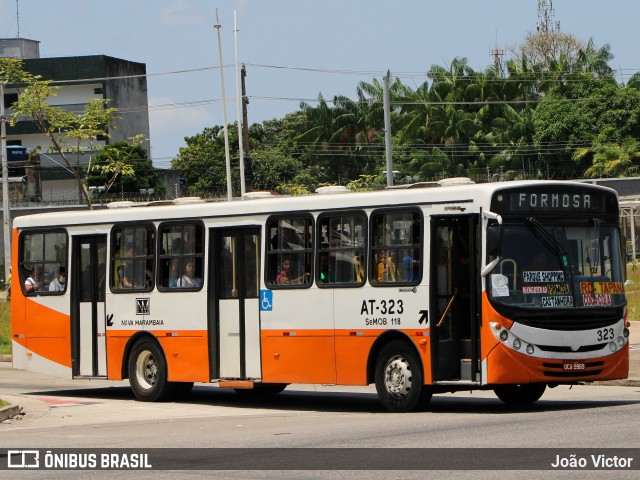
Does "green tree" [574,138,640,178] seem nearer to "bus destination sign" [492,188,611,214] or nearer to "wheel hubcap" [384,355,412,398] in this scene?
"bus destination sign" [492,188,611,214]

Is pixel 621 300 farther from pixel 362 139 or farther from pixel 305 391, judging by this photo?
pixel 362 139

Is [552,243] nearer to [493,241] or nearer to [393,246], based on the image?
[493,241]

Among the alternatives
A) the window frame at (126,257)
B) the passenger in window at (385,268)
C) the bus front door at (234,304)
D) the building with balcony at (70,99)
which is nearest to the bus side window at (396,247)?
the passenger in window at (385,268)

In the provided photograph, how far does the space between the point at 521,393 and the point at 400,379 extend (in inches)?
80.9

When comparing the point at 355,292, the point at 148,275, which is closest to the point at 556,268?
the point at 355,292

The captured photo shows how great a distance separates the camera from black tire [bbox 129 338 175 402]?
70.9 feet

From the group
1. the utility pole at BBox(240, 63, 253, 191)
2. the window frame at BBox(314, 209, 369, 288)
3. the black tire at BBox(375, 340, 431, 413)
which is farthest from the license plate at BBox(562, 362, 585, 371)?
the utility pole at BBox(240, 63, 253, 191)

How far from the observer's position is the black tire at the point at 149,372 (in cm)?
2162

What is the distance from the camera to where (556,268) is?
1758 cm

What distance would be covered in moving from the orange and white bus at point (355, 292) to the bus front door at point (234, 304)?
3cm

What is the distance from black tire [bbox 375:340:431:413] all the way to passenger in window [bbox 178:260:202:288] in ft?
12.7

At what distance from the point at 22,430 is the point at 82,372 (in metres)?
5.46

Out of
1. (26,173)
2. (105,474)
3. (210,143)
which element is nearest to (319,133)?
(210,143)

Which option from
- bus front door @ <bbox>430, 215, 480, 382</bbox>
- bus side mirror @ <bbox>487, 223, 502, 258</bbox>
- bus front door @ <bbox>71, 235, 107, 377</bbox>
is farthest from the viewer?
bus front door @ <bbox>71, 235, 107, 377</bbox>
